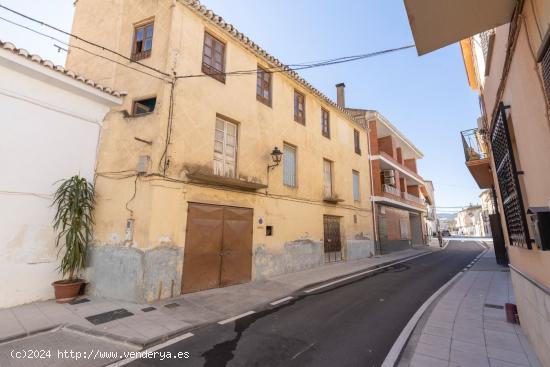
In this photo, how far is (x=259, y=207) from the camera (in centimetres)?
962

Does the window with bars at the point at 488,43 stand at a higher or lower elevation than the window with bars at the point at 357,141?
lower

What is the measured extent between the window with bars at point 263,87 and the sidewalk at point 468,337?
872cm

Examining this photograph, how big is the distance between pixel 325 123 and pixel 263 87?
4960 millimetres

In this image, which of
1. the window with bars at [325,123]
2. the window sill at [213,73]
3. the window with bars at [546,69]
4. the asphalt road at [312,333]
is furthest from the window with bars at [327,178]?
the window with bars at [546,69]

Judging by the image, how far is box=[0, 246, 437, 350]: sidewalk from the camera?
464 cm

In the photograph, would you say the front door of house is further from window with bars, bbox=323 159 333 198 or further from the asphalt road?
the asphalt road

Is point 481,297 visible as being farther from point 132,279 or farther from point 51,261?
point 51,261

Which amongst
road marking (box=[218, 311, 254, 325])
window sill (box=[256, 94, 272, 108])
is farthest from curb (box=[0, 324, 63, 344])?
window sill (box=[256, 94, 272, 108])

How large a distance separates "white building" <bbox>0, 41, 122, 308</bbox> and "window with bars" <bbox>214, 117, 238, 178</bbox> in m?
3.50

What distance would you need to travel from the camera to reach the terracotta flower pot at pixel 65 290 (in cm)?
636

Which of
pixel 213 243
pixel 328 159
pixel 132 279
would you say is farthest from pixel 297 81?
pixel 132 279

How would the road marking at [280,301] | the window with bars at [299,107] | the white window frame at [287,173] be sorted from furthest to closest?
the window with bars at [299,107]
the white window frame at [287,173]
the road marking at [280,301]

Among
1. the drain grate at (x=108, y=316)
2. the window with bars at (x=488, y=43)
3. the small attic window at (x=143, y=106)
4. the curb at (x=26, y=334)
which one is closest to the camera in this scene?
the curb at (x=26, y=334)

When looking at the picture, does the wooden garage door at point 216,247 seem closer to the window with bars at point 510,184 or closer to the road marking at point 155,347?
the road marking at point 155,347
